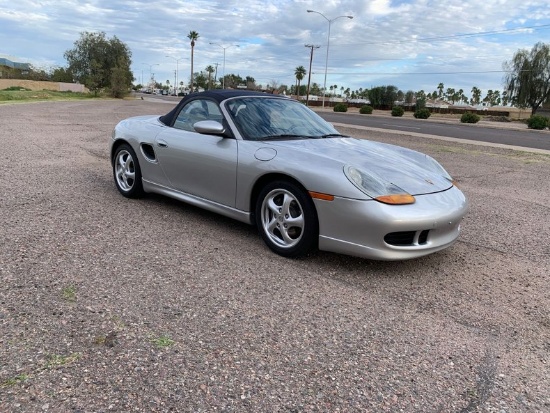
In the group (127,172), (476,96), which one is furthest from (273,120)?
(476,96)

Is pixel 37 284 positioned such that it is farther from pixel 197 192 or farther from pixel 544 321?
pixel 544 321

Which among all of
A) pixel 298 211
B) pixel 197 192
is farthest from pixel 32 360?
pixel 197 192

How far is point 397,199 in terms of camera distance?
3496 millimetres

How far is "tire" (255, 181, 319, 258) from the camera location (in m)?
3.68

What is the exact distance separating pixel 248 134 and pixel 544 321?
2765mm

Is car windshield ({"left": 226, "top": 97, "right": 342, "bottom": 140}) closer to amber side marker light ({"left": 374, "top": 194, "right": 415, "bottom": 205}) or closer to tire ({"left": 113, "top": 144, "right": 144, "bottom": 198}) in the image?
amber side marker light ({"left": 374, "top": 194, "right": 415, "bottom": 205})

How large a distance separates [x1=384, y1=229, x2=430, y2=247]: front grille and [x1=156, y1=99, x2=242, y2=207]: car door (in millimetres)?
1497

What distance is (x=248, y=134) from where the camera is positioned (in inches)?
169

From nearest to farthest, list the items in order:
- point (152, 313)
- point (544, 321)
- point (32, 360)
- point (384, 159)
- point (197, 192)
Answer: point (32, 360), point (152, 313), point (544, 321), point (384, 159), point (197, 192)

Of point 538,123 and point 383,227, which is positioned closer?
point 383,227

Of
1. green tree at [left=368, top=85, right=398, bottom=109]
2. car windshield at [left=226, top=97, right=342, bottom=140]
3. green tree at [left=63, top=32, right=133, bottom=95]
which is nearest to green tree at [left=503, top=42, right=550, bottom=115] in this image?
green tree at [left=368, top=85, right=398, bottom=109]

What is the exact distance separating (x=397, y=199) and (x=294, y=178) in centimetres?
82

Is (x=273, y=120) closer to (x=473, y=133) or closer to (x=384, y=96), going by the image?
(x=473, y=133)

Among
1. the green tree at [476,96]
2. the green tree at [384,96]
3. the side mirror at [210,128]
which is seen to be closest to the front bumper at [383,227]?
the side mirror at [210,128]
